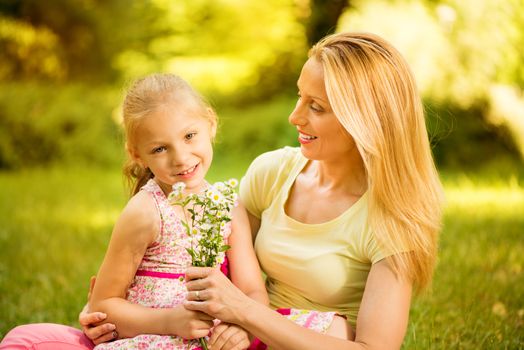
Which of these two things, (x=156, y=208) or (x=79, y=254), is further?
(x=79, y=254)

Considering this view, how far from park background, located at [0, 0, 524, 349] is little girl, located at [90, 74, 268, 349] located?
0.77 metres

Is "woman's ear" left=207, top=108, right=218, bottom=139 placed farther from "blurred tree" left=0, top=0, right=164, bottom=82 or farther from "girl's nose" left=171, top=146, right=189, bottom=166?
"blurred tree" left=0, top=0, right=164, bottom=82

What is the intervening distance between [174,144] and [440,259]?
307 cm

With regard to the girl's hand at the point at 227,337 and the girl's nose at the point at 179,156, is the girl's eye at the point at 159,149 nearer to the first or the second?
the girl's nose at the point at 179,156

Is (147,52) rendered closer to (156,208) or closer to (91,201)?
(91,201)

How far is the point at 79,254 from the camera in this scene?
18.4ft

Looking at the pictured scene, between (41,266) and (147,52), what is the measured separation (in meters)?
11.8

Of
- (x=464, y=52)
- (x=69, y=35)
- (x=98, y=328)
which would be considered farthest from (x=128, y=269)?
(x=69, y=35)

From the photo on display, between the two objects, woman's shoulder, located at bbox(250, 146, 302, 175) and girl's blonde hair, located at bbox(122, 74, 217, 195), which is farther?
woman's shoulder, located at bbox(250, 146, 302, 175)

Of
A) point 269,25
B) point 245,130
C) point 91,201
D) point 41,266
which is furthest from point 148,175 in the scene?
point 269,25

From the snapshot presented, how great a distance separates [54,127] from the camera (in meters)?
10.7

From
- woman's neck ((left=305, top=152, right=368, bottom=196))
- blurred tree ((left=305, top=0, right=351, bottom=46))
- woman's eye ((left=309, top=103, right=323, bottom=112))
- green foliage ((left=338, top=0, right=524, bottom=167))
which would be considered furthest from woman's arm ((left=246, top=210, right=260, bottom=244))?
blurred tree ((left=305, top=0, right=351, bottom=46))

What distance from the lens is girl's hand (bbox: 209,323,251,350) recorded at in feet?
7.48

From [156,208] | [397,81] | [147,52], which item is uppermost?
[147,52]
